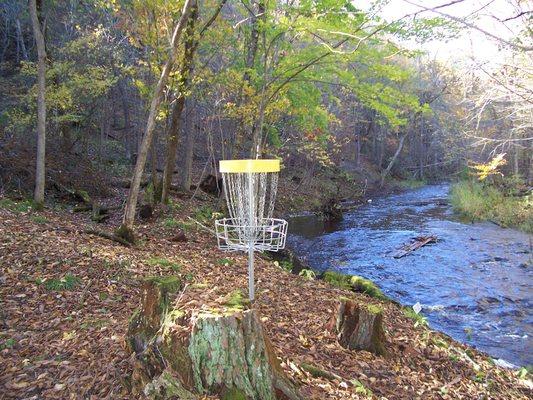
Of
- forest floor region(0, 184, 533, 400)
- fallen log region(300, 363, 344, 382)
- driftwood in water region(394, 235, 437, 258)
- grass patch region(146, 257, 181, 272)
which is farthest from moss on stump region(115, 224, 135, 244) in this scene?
driftwood in water region(394, 235, 437, 258)

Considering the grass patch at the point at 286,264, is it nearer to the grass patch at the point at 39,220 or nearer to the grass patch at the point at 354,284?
the grass patch at the point at 354,284

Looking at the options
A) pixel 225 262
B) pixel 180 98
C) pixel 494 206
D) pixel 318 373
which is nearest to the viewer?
pixel 318 373

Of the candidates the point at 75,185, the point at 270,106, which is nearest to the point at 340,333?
the point at 270,106

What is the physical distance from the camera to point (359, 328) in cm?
468

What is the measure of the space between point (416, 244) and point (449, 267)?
2348 mm

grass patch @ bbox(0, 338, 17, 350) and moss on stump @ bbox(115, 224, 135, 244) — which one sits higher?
moss on stump @ bbox(115, 224, 135, 244)

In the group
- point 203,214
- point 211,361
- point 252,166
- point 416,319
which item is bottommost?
point 416,319

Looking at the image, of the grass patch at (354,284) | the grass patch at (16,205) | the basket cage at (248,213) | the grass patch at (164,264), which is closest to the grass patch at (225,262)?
the grass patch at (164,264)

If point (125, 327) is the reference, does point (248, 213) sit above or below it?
above

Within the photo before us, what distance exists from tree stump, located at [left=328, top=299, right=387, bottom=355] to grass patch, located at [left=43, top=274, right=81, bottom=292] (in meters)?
3.26

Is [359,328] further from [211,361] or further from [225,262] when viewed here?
[225,262]

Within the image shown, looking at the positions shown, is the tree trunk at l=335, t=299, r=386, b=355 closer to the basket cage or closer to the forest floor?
the forest floor

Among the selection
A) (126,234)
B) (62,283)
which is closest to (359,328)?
(62,283)

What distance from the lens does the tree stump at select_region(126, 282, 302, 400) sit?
104 inches
